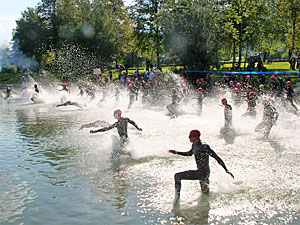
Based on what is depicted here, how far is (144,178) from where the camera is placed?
8984mm

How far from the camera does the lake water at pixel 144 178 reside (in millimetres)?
6918

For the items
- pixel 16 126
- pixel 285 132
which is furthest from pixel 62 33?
pixel 285 132

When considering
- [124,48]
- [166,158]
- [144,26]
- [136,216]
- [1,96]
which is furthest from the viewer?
[124,48]

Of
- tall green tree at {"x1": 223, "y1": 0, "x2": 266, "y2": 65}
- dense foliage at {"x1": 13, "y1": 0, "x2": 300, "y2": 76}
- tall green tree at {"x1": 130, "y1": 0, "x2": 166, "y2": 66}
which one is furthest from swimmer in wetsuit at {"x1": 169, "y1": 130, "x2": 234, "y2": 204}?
tall green tree at {"x1": 130, "y1": 0, "x2": 166, "y2": 66}

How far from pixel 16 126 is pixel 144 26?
28.6 meters

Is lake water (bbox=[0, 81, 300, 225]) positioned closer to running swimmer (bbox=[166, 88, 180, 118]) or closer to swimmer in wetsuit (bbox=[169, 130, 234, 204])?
swimmer in wetsuit (bbox=[169, 130, 234, 204])

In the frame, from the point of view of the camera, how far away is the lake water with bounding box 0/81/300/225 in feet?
22.7

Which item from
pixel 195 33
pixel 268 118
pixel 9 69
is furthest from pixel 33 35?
pixel 268 118

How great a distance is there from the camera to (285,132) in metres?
13.8

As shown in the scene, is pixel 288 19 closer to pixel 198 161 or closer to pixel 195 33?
pixel 195 33

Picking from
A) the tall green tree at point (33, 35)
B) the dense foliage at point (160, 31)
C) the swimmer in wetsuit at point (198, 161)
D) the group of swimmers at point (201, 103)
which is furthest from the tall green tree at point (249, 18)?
the tall green tree at point (33, 35)

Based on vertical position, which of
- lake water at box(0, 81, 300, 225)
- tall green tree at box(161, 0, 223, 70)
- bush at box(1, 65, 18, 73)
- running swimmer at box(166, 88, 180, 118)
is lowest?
lake water at box(0, 81, 300, 225)

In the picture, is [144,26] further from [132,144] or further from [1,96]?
[132,144]

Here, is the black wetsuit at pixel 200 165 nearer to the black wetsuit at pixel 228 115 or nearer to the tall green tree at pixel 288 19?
the black wetsuit at pixel 228 115
